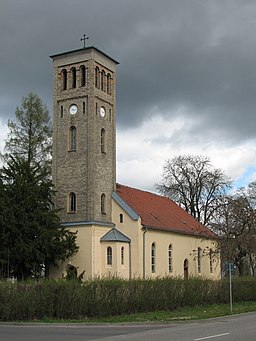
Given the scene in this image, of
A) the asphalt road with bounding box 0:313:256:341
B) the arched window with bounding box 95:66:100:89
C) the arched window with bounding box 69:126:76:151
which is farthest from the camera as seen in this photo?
the arched window with bounding box 95:66:100:89

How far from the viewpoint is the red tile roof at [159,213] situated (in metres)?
45.0

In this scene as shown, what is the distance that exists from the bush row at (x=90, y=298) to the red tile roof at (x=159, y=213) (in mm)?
17463

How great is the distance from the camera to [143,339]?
1516 centimetres

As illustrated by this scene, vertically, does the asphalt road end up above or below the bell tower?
below

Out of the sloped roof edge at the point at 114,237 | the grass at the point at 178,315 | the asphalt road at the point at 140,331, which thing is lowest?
the asphalt road at the point at 140,331

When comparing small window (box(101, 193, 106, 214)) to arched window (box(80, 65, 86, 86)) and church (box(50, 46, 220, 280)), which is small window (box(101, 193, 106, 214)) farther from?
arched window (box(80, 65, 86, 86))

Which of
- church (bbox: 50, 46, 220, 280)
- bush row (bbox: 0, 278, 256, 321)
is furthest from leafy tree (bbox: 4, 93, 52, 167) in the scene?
bush row (bbox: 0, 278, 256, 321)

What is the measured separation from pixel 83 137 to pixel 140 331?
1021 inches

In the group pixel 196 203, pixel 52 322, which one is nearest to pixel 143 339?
pixel 52 322

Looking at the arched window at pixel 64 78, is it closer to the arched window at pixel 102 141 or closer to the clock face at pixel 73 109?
the clock face at pixel 73 109

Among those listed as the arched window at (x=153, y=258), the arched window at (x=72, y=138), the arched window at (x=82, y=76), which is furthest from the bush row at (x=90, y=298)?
the arched window at (x=82, y=76)

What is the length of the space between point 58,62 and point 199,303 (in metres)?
25.4

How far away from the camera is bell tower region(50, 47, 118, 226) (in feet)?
136

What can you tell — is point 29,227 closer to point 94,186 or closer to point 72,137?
point 94,186
